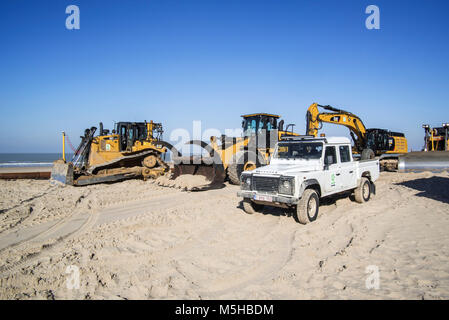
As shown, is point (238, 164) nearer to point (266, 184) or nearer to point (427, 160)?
point (266, 184)

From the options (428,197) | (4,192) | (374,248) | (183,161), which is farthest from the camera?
(183,161)

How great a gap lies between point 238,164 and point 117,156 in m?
6.57

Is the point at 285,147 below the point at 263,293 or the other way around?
the other way around

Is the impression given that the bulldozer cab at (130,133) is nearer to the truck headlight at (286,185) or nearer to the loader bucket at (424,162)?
the truck headlight at (286,185)

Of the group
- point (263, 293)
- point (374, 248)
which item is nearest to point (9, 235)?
point (263, 293)

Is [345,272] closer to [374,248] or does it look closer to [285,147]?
[374,248]

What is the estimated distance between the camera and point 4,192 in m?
10.6

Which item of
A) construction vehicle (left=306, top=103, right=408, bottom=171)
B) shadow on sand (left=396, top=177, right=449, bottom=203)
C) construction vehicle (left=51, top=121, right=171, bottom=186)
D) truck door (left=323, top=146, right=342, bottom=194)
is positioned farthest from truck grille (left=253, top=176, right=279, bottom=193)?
construction vehicle (left=306, top=103, right=408, bottom=171)

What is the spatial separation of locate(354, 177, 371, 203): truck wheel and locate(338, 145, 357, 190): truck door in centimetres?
23

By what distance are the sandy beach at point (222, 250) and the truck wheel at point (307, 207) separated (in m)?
0.20

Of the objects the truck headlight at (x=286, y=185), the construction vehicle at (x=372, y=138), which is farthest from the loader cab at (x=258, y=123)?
the truck headlight at (x=286, y=185)

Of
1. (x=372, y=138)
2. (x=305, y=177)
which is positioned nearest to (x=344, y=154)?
(x=305, y=177)

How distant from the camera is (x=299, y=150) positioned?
305 inches
